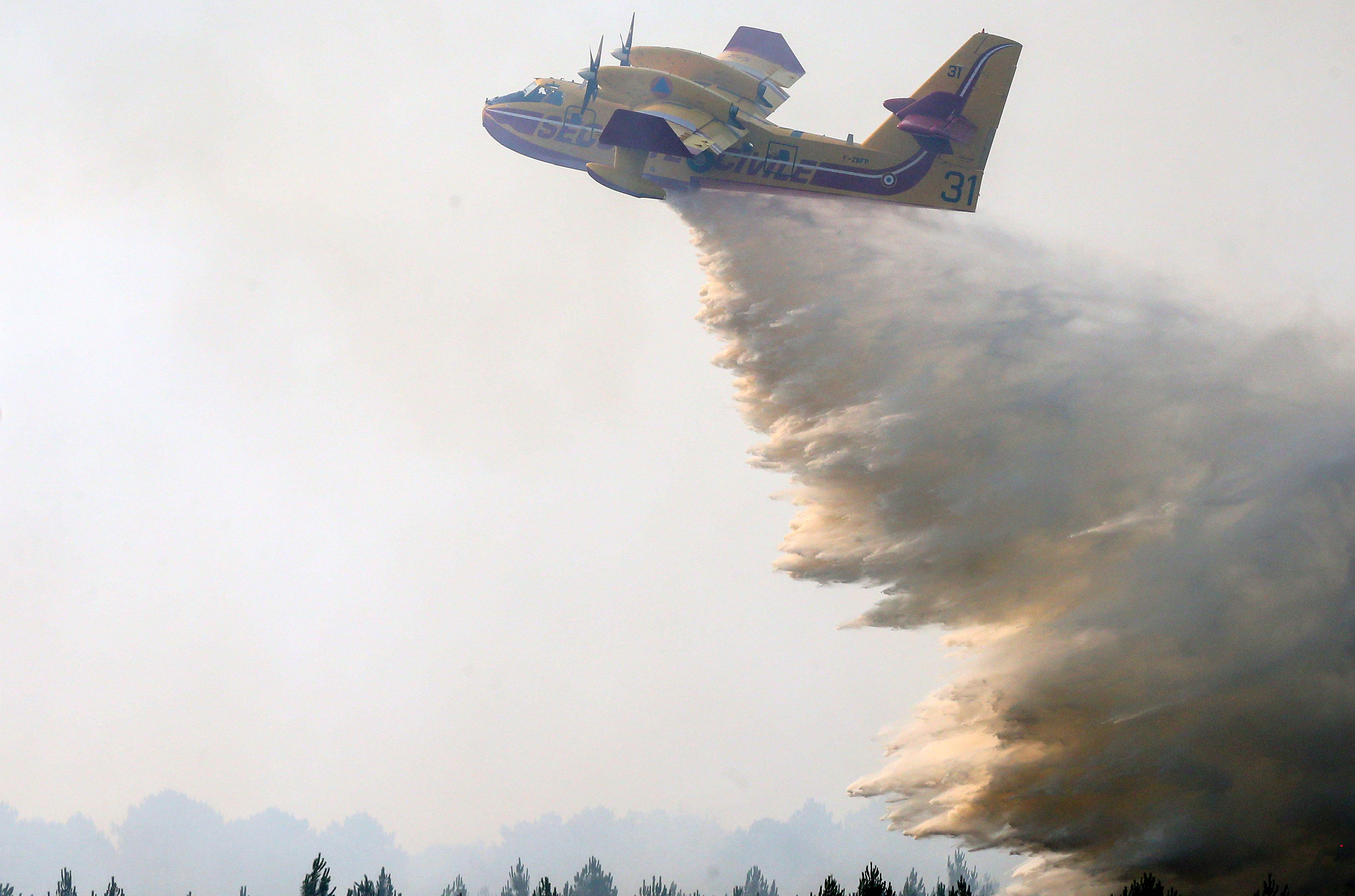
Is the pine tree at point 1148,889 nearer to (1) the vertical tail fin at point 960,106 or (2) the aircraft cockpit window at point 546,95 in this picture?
(1) the vertical tail fin at point 960,106

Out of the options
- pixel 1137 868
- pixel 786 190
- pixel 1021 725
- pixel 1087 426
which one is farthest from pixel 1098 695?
pixel 786 190

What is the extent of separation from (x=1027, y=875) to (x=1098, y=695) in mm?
4385

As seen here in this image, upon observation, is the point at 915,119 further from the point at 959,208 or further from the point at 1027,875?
the point at 1027,875

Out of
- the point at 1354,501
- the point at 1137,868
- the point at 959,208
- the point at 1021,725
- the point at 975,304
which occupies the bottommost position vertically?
the point at 1137,868

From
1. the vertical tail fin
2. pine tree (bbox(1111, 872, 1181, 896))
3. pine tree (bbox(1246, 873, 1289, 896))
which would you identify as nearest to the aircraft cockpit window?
the vertical tail fin

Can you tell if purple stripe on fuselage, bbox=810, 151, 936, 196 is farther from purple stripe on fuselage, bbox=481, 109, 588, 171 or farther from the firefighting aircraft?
purple stripe on fuselage, bbox=481, 109, 588, 171

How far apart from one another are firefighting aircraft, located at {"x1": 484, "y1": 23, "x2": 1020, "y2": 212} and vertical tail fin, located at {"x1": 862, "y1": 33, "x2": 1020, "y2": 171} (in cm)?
2

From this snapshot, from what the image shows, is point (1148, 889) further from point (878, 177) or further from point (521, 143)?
point (521, 143)

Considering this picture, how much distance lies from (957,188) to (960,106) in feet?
6.91

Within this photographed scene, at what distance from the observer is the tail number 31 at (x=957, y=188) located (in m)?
30.9

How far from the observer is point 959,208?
3105cm

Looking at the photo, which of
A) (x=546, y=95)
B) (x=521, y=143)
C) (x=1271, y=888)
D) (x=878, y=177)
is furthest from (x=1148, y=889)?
(x=546, y=95)

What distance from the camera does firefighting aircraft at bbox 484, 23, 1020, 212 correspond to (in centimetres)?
2931

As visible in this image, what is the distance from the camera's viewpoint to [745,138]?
98.6 ft
